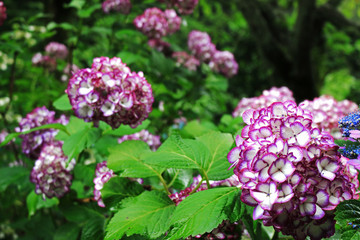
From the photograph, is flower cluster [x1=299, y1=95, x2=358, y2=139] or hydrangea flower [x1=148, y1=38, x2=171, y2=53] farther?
hydrangea flower [x1=148, y1=38, x2=171, y2=53]

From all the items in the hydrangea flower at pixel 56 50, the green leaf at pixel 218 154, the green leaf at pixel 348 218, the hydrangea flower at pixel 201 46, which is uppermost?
the green leaf at pixel 348 218

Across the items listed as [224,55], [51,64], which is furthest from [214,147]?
[51,64]

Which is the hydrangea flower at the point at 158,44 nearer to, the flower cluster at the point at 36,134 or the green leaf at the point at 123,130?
the flower cluster at the point at 36,134

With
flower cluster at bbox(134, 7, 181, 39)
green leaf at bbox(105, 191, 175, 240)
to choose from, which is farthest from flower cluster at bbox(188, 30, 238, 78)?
green leaf at bbox(105, 191, 175, 240)

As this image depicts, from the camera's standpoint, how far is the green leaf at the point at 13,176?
1.81 metres

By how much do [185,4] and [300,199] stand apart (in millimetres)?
2016

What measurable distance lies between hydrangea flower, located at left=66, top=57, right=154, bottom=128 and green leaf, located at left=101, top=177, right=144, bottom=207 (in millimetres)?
251

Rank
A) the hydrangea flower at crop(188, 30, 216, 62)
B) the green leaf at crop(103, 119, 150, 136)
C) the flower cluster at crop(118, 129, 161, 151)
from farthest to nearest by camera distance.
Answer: the hydrangea flower at crop(188, 30, 216, 62), the flower cluster at crop(118, 129, 161, 151), the green leaf at crop(103, 119, 150, 136)

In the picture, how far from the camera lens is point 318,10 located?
5.44 m

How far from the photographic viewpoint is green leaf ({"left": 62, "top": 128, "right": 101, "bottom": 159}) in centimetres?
136

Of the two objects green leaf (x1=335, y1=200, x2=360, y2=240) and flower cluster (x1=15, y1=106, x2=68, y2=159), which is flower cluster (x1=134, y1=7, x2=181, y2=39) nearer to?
flower cluster (x1=15, y1=106, x2=68, y2=159)

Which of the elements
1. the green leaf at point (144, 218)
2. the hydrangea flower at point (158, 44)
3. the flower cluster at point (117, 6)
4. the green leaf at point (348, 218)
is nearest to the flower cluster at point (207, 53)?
the hydrangea flower at point (158, 44)

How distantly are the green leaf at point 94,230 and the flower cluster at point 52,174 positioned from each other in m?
0.27

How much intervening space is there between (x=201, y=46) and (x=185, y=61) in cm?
21
